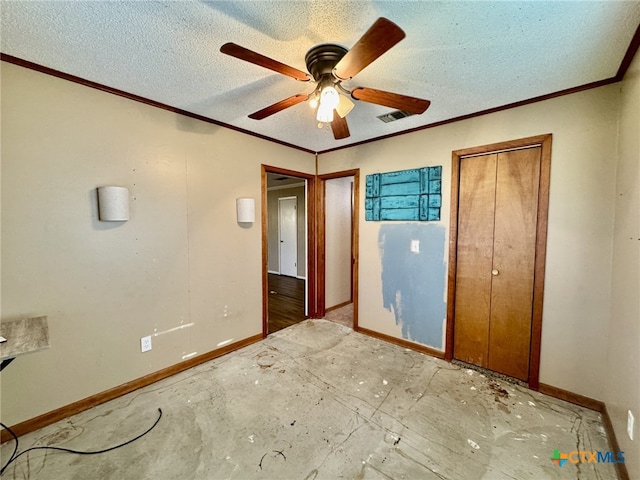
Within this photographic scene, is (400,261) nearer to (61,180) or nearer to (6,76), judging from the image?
(61,180)

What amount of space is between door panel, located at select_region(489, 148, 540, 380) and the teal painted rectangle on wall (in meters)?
0.54

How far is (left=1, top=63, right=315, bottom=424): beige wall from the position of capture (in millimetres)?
1682

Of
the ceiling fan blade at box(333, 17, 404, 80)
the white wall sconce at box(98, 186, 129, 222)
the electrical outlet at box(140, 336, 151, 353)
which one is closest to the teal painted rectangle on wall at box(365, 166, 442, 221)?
the ceiling fan blade at box(333, 17, 404, 80)

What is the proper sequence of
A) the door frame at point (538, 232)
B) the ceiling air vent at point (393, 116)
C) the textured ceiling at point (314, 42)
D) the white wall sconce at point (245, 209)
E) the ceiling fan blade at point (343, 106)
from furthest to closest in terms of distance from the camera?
the white wall sconce at point (245, 209) < the ceiling air vent at point (393, 116) < the door frame at point (538, 232) < the ceiling fan blade at point (343, 106) < the textured ceiling at point (314, 42)

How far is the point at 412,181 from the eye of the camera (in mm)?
2793

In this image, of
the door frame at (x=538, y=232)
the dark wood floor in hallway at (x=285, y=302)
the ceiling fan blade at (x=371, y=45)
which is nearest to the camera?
the ceiling fan blade at (x=371, y=45)

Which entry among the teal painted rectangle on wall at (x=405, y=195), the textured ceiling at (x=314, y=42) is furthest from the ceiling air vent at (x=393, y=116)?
the teal painted rectangle on wall at (x=405, y=195)

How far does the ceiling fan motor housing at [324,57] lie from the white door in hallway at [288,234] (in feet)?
15.5

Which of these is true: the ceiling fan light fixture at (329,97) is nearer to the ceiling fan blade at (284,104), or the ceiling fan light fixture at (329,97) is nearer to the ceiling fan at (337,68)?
the ceiling fan at (337,68)

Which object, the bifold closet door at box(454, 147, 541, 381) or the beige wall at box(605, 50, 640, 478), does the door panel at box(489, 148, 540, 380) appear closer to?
the bifold closet door at box(454, 147, 541, 381)

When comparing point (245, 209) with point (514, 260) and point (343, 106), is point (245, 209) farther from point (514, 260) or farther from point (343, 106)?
point (514, 260)

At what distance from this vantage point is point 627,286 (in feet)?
5.00

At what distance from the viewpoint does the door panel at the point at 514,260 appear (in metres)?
2.18

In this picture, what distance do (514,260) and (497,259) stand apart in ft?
0.41
